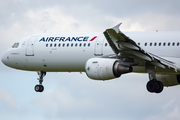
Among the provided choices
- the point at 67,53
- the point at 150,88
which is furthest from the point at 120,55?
the point at 67,53

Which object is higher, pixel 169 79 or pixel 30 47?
pixel 30 47

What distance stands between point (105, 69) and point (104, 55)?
3.49m

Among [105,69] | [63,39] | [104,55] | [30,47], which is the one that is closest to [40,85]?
[30,47]

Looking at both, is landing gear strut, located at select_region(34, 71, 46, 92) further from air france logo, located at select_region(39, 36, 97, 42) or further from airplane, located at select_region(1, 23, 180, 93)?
air france logo, located at select_region(39, 36, 97, 42)

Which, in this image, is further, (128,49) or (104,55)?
(104,55)

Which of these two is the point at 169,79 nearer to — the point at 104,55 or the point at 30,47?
the point at 104,55

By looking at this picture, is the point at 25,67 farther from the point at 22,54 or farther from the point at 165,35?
the point at 165,35

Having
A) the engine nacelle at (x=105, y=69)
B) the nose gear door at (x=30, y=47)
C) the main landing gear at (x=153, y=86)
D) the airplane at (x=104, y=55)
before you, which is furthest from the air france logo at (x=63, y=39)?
the main landing gear at (x=153, y=86)

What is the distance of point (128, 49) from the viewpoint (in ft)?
80.2

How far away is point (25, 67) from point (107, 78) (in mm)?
9004

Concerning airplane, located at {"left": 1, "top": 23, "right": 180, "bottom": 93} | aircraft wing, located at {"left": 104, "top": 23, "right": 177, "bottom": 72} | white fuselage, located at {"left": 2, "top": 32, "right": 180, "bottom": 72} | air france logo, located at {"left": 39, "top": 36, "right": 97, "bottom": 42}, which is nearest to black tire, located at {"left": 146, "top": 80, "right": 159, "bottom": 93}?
airplane, located at {"left": 1, "top": 23, "right": 180, "bottom": 93}

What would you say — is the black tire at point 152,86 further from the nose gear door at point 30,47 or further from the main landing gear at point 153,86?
the nose gear door at point 30,47

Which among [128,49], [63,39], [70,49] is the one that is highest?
[63,39]

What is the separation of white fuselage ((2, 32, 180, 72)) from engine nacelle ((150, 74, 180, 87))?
11.5ft
